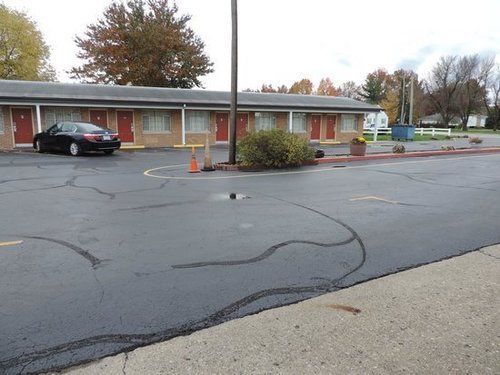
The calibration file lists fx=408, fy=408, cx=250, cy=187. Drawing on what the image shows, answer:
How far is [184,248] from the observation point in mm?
5277

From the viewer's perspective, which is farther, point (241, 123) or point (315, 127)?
point (315, 127)

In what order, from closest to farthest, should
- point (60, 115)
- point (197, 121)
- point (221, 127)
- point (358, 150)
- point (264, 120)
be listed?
1. point (358, 150)
2. point (60, 115)
3. point (197, 121)
4. point (221, 127)
5. point (264, 120)

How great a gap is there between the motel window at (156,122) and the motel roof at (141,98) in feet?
3.58

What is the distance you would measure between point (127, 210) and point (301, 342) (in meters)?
5.14

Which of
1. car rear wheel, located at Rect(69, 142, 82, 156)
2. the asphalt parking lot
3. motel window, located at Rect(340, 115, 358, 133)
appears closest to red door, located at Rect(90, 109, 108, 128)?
car rear wheel, located at Rect(69, 142, 82, 156)

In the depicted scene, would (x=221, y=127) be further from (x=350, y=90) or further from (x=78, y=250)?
(x=350, y=90)

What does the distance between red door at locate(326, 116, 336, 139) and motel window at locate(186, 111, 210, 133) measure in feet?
34.6

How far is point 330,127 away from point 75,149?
21359mm

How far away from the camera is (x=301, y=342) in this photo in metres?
3.14

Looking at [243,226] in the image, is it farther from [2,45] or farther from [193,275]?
[2,45]

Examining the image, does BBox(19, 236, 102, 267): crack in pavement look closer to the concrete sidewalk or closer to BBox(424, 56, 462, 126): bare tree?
the concrete sidewalk

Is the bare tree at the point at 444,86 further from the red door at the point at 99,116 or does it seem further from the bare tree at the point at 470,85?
the red door at the point at 99,116

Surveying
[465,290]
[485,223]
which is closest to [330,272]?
[465,290]

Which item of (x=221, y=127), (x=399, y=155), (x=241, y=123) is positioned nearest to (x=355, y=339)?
(x=399, y=155)
